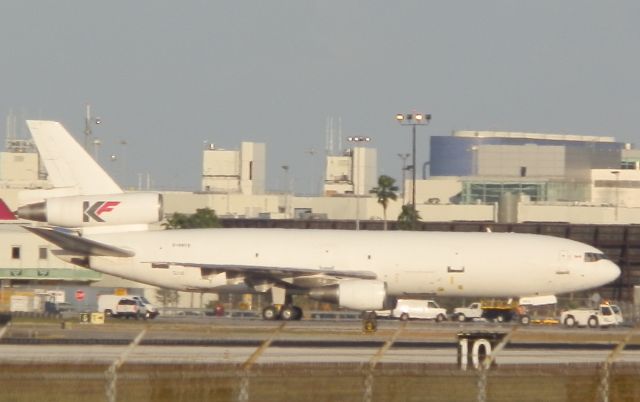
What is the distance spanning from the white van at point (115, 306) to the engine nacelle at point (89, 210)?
614 cm

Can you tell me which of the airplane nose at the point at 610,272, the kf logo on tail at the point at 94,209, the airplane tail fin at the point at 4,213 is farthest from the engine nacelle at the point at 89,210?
the airplane nose at the point at 610,272

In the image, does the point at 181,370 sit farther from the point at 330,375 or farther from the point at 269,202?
the point at 269,202

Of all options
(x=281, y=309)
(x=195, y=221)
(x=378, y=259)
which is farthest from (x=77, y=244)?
(x=195, y=221)

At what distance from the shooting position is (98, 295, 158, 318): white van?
6594 centimetres

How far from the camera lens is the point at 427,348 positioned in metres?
35.9

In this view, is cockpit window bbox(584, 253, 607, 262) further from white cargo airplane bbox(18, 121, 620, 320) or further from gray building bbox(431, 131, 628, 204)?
gray building bbox(431, 131, 628, 204)

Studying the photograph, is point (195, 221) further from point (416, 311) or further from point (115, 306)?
point (416, 311)

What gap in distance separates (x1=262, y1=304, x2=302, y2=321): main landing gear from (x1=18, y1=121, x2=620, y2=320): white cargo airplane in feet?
0.19

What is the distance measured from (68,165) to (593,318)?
24651 mm

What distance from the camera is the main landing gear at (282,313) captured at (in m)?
57.8

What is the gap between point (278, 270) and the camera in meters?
57.0

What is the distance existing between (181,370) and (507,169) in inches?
6143

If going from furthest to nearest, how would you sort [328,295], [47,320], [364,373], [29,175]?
[29,175] < [328,295] < [47,320] < [364,373]

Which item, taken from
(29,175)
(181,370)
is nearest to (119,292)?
(181,370)
